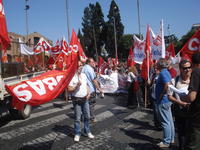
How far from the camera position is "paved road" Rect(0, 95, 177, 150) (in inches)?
193

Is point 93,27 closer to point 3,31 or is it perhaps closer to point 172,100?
point 3,31

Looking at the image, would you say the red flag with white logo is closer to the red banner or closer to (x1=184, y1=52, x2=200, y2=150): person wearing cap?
the red banner

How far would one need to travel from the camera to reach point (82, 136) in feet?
18.0

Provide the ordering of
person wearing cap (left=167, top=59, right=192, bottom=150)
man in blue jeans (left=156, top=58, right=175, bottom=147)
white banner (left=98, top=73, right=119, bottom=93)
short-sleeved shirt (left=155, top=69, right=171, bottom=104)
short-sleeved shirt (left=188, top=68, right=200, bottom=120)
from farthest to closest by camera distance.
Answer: white banner (left=98, top=73, right=119, bottom=93)
man in blue jeans (left=156, top=58, right=175, bottom=147)
short-sleeved shirt (left=155, top=69, right=171, bottom=104)
person wearing cap (left=167, top=59, right=192, bottom=150)
short-sleeved shirt (left=188, top=68, right=200, bottom=120)

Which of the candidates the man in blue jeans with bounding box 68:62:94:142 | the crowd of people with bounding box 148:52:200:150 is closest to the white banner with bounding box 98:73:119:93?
the crowd of people with bounding box 148:52:200:150

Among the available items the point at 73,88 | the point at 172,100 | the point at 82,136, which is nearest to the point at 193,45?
the point at 172,100

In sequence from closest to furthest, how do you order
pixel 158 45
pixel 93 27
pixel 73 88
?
pixel 73 88 < pixel 158 45 < pixel 93 27

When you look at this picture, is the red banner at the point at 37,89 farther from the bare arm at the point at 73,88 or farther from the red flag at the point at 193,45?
the red flag at the point at 193,45

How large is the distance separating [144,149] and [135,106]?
4619mm

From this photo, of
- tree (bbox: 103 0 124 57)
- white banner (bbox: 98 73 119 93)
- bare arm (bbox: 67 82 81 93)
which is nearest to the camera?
bare arm (bbox: 67 82 81 93)

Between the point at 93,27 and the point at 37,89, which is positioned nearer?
the point at 37,89

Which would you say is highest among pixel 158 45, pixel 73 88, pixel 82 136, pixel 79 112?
pixel 158 45

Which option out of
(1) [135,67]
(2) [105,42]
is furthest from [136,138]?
(2) [105,42]

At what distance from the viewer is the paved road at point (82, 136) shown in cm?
489
